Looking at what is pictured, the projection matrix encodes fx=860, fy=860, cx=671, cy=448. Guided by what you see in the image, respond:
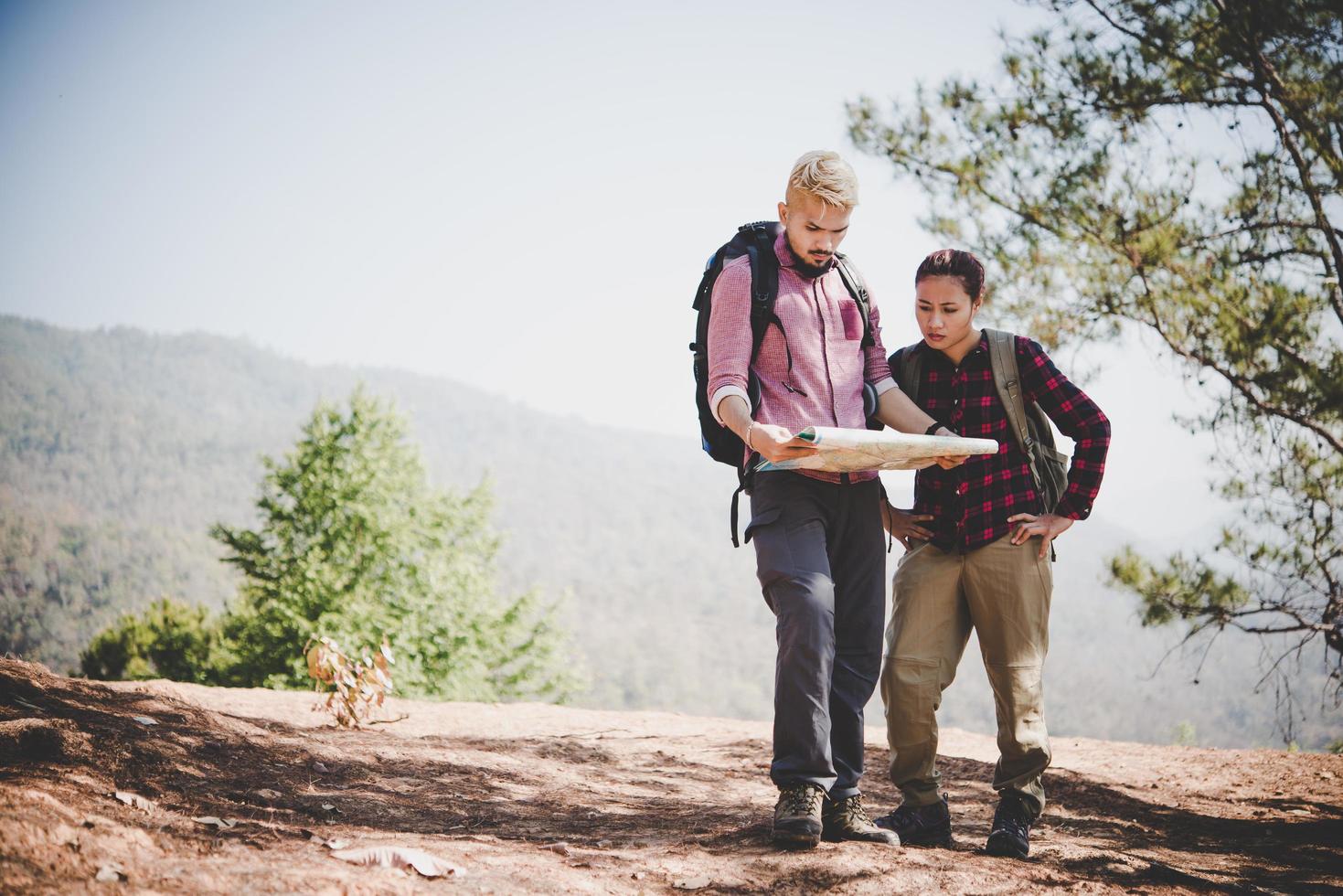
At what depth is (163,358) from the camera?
159m

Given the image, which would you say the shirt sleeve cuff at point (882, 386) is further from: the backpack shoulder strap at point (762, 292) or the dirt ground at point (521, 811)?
the dirt ground at point (521, 811)

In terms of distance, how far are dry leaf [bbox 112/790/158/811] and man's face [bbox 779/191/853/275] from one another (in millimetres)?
2401

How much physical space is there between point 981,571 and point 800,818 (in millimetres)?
971

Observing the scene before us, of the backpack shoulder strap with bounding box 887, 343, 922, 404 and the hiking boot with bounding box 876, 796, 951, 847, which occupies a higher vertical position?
the backpack shoulder strap with bounding box 887, 343, 922, 404

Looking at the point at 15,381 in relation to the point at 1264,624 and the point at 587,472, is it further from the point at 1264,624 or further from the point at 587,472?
the point at 1264,624

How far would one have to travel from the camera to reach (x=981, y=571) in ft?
9.09

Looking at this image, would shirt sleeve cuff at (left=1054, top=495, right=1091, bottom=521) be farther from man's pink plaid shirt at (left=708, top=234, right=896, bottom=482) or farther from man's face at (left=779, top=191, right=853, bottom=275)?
man's face at (left=779, top=191, right=853, bottom=275)

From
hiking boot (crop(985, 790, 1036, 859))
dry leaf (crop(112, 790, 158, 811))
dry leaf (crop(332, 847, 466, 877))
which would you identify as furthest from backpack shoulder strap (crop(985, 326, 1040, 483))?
dry leaf (crop(112, 790, 158, 811))

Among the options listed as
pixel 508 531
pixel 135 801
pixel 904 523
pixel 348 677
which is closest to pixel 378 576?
pixel 508 531

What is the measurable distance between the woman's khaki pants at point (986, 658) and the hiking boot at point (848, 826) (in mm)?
258

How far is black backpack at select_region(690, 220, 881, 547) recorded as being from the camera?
8.46 ft

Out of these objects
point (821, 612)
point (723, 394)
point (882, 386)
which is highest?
point (882, 386)

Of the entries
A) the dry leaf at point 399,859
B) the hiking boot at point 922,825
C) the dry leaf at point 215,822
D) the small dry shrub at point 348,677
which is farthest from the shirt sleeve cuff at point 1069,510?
the small dry shrub at point 348,677

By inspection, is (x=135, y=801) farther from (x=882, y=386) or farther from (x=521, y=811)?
(x=882, y=386)
